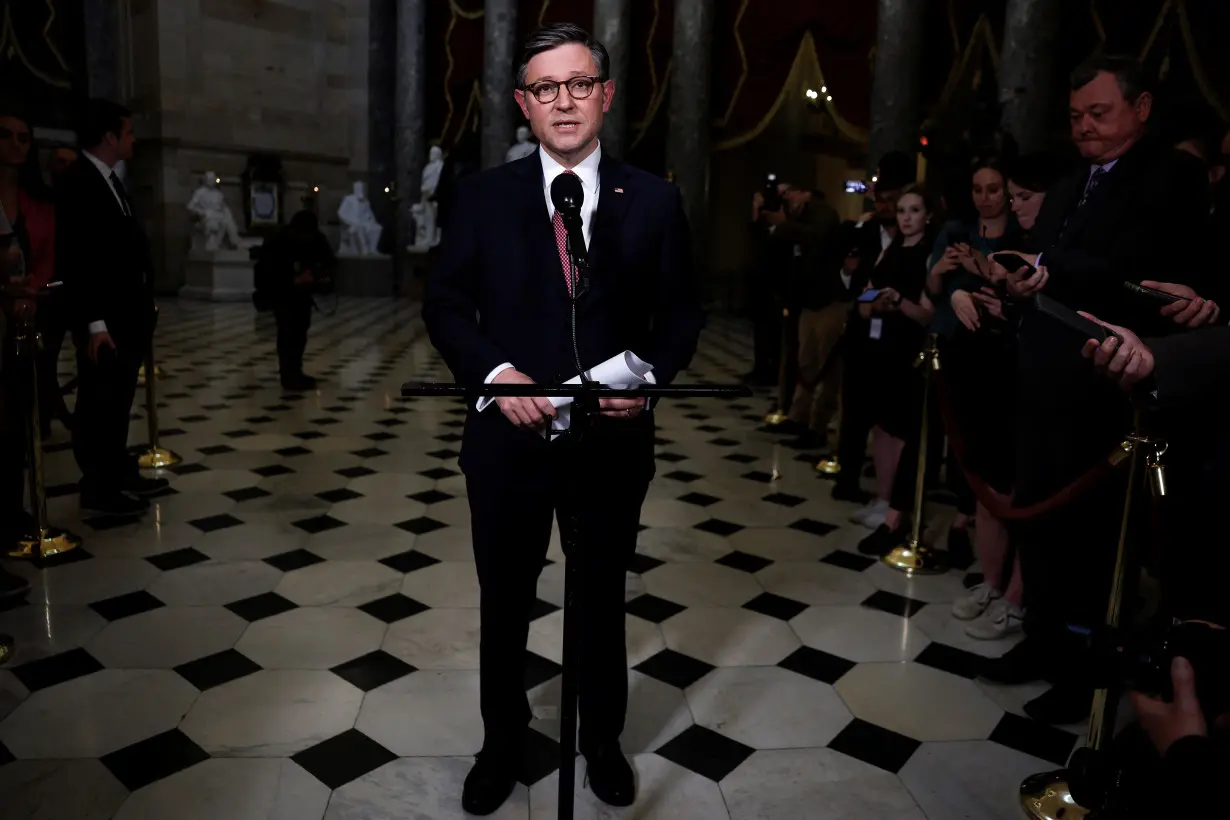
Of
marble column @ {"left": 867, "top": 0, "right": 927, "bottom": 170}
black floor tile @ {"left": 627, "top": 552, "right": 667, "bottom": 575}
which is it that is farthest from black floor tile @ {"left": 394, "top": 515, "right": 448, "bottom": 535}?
marble column @ {"left": 867, "top": 0, "right": 927, "bottom": 170}

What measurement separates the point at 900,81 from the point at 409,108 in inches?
412

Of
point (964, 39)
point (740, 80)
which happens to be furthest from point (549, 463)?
point (740, 80)

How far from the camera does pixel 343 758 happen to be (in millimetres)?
2615

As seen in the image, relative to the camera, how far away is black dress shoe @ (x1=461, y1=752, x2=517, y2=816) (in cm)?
236

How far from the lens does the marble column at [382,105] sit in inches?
774

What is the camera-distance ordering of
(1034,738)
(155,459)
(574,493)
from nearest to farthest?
(574,493) < (1034,738) < (155,459)

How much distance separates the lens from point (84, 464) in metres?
4.71

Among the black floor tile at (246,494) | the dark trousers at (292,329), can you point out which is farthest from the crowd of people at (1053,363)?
the dark trousers at (292,329)

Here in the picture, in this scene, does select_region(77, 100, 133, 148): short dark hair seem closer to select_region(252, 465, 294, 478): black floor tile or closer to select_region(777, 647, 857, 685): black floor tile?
select_region(252, 465, 294, 478): black floor tile

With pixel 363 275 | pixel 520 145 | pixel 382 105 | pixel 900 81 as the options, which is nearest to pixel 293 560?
pixel 900 81

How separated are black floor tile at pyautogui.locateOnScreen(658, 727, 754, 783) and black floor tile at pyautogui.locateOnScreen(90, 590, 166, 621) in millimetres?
2209

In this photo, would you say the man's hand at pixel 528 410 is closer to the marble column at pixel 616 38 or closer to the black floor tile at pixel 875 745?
the black floor tile at pixel 875 745

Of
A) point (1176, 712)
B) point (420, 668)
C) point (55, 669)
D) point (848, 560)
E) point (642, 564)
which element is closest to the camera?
point (1176, 712)

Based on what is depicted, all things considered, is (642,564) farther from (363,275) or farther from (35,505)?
(363,275)
